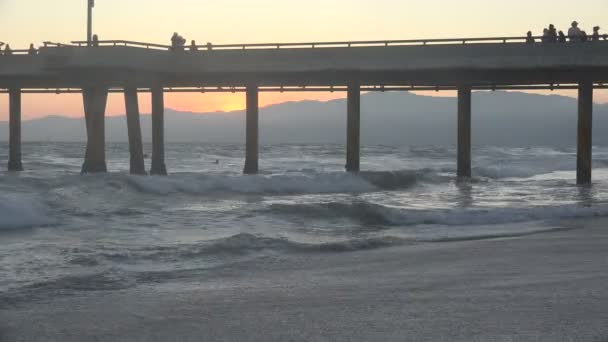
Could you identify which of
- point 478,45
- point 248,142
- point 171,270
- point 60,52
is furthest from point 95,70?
point 171,270

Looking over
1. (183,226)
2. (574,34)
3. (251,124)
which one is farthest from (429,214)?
(251,124)

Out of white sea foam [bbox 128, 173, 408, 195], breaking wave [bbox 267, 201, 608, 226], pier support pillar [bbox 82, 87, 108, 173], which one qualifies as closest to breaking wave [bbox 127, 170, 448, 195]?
white sea foam [bbox 128, 173, 408, 195]

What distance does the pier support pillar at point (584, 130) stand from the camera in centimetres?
3089

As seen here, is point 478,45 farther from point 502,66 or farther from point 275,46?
point 275,46

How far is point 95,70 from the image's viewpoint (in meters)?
31.9

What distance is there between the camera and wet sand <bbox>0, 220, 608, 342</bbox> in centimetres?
661

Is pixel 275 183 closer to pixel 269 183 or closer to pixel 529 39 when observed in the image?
pixel 269 183

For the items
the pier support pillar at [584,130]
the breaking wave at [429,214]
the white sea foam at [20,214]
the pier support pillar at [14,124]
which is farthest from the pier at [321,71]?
the white sea foam at [20,214]

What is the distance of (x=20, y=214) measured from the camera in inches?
578

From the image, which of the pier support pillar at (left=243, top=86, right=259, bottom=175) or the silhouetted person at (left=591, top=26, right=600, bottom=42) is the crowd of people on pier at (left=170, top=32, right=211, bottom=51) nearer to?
the pier support pillar at (left=243, top=86, right=259, bottom=175)

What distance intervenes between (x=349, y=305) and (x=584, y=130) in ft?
84.6

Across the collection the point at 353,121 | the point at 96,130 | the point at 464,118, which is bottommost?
the point at 96,130

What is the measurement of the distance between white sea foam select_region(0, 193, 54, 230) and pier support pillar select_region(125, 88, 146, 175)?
61.7 feet

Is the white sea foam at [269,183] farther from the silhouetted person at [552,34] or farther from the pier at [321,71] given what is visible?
the silhouetted person at [552,34]
